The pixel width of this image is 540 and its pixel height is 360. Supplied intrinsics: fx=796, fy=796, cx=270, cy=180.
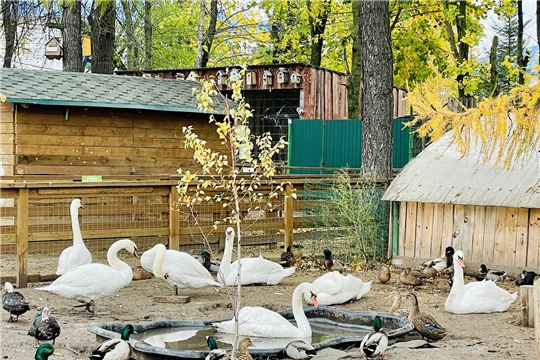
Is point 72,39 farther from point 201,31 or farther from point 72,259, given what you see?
point 72,259

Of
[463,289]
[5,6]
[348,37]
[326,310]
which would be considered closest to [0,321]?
[326,310]

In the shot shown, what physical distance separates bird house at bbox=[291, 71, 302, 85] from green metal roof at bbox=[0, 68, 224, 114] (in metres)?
3.81

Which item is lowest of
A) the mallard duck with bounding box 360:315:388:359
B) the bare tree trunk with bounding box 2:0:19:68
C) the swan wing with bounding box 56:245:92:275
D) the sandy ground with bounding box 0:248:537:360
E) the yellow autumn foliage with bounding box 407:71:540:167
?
the sandy ground with bounding box 0:248:537:360

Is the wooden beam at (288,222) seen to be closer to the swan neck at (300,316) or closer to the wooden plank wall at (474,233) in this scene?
Result: the wooden plank wall at (474,233)

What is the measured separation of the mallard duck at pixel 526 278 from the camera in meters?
12.5

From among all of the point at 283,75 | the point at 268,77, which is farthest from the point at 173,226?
the point at 268,77

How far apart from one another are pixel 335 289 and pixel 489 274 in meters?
3.36

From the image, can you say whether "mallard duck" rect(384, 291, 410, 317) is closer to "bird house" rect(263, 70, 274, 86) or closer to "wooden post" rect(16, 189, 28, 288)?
"wooden post" rect(16, 189, 28, 288)

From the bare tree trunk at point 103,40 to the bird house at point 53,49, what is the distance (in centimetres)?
106

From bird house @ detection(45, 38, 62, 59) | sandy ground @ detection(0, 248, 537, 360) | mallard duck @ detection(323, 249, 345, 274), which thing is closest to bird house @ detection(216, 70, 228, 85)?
bird house @ detection(45, 38, 62, 59)

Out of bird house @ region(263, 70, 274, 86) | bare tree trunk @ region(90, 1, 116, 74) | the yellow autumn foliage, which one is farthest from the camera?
bird house @ region(263, 70, 274, 86)

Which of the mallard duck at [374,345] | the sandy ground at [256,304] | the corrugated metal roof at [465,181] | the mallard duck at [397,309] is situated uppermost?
the corrugated metal roof at [465,181]

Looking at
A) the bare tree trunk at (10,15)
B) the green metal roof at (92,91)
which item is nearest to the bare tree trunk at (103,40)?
the bare tree trunk at (10,15)

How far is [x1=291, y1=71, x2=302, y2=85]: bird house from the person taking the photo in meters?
23.2
